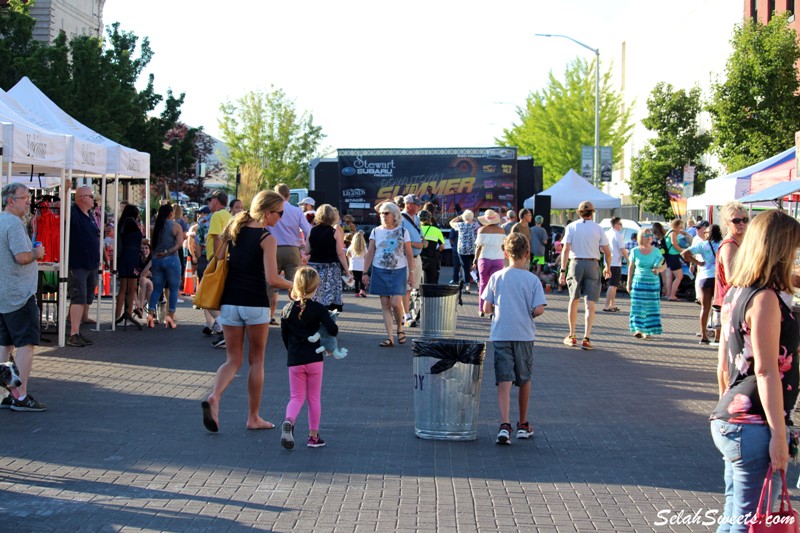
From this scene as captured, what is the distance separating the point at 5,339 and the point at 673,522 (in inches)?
224

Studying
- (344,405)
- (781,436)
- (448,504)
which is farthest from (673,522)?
(344,405)

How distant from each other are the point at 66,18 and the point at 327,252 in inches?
1624

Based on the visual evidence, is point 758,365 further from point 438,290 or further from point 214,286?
point 438,290

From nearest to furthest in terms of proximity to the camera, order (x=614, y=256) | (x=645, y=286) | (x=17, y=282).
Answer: (x=17, y=282) < (x=645, y=286) < (x=614, y=256)

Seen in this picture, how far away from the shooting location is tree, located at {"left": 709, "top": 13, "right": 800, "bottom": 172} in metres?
32.0

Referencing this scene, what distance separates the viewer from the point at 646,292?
15789 millimetres

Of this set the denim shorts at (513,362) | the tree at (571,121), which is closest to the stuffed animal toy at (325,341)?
the denim shorts at (513,362)

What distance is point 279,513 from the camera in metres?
6.22

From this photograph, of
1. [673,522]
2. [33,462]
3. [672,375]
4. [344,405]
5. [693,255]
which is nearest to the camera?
[673,522]

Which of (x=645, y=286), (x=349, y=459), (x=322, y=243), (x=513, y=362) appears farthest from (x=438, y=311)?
(x=349, y=459)

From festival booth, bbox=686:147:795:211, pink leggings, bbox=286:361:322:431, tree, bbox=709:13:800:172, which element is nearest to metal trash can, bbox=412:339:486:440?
→ pink leggings, bbox=286:361:322:431

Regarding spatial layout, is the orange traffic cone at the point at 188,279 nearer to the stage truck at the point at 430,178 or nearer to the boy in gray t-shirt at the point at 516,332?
the stage truck at the point at 430,178

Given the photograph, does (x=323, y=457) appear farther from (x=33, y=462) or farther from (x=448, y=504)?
(x=33, y=462)

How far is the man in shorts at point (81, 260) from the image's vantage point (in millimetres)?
13297
